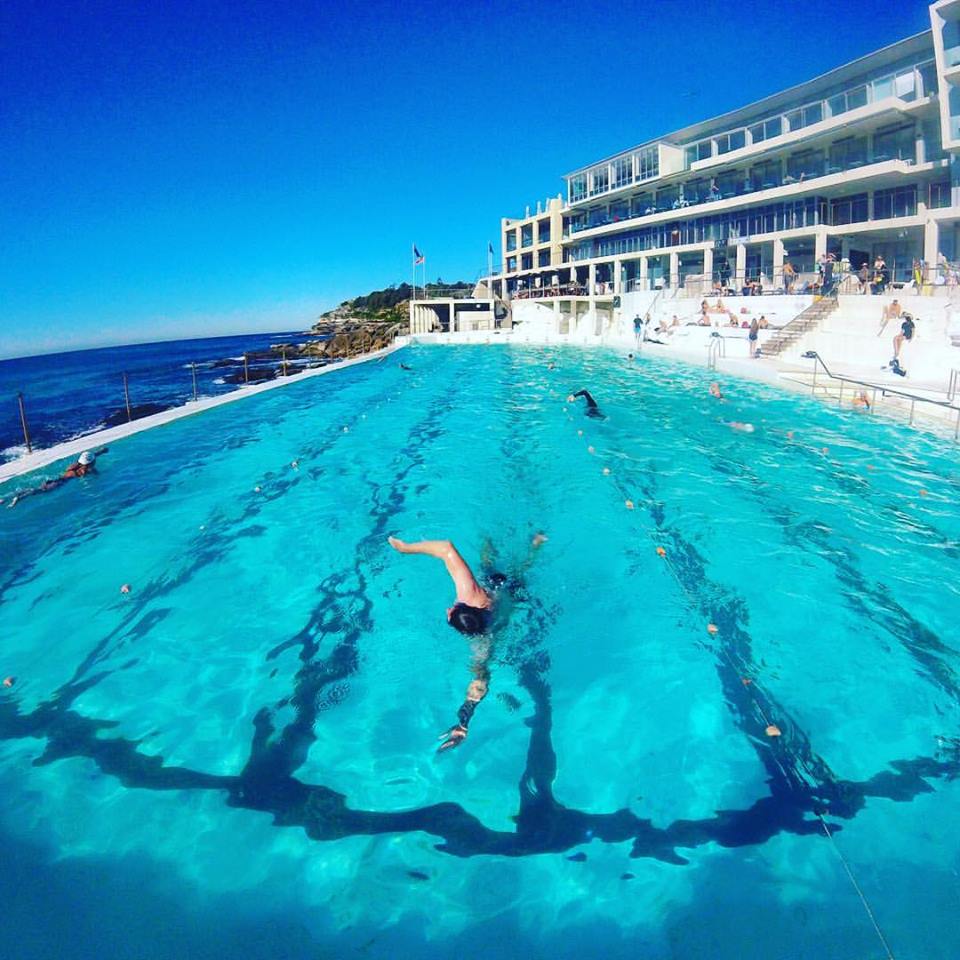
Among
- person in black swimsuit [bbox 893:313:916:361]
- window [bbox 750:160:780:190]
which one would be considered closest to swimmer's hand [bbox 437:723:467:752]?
person in black swimsuit [bbox 893:313:916:361]

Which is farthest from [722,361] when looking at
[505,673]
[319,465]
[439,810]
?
[439,810]

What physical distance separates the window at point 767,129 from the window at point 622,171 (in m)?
→ 9.98

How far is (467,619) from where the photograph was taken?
5.14 metres

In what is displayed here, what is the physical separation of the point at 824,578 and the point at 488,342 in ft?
116

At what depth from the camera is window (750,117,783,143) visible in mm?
31453

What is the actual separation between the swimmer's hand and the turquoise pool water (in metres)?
0.07

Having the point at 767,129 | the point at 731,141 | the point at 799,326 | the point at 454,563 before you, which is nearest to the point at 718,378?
the point at 799,326

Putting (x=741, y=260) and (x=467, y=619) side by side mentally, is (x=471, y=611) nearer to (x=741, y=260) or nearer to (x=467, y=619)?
(x=467, y=619)

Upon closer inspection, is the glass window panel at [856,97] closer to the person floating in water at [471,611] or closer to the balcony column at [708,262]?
the balcony column at [708,262]

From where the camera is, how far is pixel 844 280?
22.2 meters

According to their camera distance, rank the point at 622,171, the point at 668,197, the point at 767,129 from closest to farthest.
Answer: the point at 767,129
the point at 668,197
the point at 622,171

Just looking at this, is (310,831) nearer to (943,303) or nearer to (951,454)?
(951,454)

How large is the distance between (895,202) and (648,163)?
1755 cm

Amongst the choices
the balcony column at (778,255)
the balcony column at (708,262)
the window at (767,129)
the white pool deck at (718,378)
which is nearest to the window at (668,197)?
the balcony column at (708,262)
